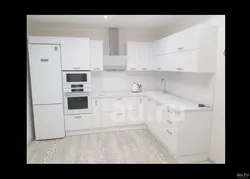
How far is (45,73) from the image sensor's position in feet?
9.84

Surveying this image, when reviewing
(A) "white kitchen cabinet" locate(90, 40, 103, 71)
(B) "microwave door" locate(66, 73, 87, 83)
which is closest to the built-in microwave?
(B) "microwave door" locate(66, 73, 87, 83)

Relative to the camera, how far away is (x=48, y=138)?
319 cm

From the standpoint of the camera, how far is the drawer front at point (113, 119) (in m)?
3.50

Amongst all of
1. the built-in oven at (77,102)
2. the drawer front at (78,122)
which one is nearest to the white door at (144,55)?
the built-in oven at (77,102)

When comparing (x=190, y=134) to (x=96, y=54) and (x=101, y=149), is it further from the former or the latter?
(x=96, y=54)

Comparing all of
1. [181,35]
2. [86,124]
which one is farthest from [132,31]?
[86,124]

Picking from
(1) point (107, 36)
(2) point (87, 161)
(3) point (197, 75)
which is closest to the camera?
(2) point (87, 161)

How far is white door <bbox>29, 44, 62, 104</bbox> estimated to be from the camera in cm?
294

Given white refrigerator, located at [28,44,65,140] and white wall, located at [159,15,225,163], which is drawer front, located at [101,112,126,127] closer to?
white refrigerator, located at [28,44,65,140]

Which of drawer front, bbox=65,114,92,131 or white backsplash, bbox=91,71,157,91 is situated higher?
white backsplash, bbox=91,71,157,91

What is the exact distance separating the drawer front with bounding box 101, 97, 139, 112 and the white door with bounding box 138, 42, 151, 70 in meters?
0.85
